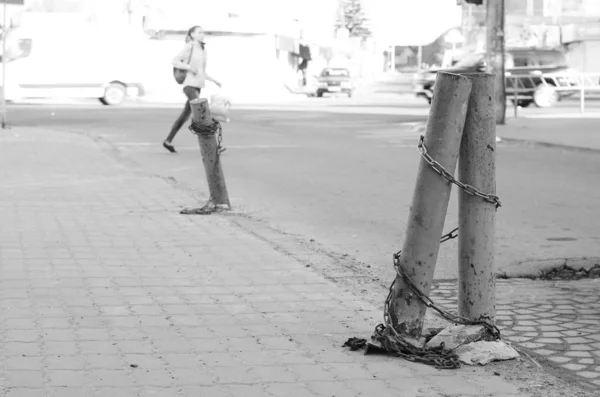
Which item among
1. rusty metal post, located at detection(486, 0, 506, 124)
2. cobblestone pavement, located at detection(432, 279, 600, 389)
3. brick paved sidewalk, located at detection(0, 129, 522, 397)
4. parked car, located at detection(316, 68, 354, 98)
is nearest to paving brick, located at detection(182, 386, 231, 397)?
brick paved sidewalk, located at detection(0, 129, 522, 397)

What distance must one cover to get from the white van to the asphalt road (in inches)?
590

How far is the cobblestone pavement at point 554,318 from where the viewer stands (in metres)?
5.01

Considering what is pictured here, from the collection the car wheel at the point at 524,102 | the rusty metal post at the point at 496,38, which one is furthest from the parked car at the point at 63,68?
the rusty metal post at the point at 496,38

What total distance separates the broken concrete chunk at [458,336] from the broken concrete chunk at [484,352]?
28 mm

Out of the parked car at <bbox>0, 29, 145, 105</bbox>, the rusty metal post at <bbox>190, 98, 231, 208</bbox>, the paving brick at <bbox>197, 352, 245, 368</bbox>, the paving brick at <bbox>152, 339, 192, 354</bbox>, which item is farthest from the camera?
the parked car at <bbox>0, 29, 145, 105</bbox>

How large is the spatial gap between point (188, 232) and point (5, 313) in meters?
3.02

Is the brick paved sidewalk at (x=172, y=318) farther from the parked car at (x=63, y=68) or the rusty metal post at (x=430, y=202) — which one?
the parked car at (x=63, y=68)

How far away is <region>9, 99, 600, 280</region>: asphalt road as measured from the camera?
28.2ft

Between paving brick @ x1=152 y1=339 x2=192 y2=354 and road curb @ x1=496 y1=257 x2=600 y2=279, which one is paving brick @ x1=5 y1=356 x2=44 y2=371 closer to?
paving brick @ x1=152 y1=339 x2=192 y2=354

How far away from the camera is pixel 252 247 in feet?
26.2

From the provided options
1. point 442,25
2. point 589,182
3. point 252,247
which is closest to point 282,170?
point 589,182

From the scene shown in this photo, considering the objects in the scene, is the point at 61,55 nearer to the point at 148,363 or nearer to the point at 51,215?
the point at 51,215

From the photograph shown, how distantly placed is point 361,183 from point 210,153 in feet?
11.1

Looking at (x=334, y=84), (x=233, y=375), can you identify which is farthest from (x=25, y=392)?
(x=334, y=84)
